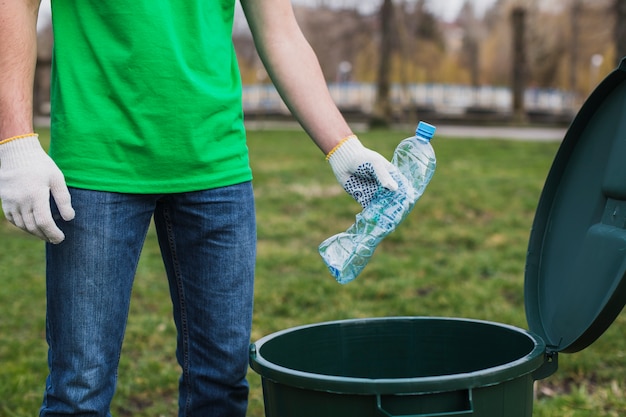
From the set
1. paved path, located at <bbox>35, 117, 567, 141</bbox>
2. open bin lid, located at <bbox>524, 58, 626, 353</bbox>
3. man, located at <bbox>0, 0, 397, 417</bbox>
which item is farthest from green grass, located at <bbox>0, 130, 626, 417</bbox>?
paved path, located at <bbox>35, 117, 567, 141</bbox>

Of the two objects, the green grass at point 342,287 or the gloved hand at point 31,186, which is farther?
the green grass at point 342,287

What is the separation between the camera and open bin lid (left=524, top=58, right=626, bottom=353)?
1.74 m

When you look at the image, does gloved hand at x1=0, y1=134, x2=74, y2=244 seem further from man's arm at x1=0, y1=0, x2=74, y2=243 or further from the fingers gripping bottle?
the fingers gripping bottle

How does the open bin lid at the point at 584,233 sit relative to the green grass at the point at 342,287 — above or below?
above

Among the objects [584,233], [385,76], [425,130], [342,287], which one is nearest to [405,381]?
[425,130]

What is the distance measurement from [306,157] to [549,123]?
13843 millimetres

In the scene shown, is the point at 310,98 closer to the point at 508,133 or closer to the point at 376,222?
the point at 376,222

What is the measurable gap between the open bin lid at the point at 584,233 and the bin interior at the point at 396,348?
→ 0.51ft

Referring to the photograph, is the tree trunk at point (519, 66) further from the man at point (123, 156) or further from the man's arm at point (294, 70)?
the man at point (123, 156)

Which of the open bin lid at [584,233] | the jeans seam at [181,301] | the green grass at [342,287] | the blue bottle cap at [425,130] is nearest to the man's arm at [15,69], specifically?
the jeans seam at [181,301]

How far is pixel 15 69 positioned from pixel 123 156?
0.92 ft

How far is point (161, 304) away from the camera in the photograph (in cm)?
467

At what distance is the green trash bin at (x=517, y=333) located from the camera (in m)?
1.48

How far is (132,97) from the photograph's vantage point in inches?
71.3
